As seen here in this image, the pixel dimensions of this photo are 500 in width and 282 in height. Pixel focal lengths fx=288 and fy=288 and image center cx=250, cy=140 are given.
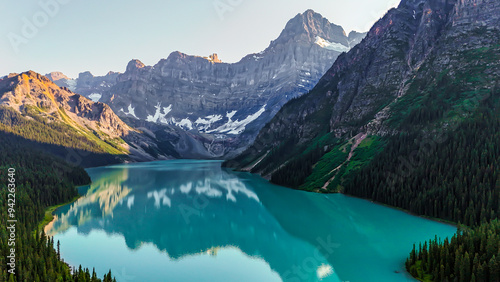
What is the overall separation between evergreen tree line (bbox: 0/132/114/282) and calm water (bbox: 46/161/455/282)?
4.47 meters

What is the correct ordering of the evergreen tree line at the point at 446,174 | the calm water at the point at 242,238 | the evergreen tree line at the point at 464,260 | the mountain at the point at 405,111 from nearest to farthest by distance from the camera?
the evergreen tree line at the point at 464,260 → the calm water at the point at 242,238 → the evergreen tree line at the point at 446,174 → the mountain at the point at 405,111

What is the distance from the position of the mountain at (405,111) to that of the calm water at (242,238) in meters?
12.3

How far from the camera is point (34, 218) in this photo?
53.8 m

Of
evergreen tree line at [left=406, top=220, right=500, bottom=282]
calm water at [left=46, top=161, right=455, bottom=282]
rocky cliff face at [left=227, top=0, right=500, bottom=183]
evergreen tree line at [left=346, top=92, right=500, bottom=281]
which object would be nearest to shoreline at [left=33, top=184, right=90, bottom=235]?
calm water at [left=46, top=161, right=455, bottom=282]

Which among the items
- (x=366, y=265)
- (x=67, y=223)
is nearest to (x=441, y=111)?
(x=366, y=265)

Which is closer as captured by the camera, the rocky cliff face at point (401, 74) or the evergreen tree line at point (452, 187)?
the evergreen tree line at point (452, 187)

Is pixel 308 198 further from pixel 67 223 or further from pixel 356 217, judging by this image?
pixel 67 223

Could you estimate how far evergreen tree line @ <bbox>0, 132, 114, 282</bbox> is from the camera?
84.8 ft

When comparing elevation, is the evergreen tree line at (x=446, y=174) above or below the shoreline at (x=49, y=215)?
above

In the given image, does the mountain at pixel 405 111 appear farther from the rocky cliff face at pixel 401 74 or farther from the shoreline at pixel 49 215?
the shoreline at pixel 49 215

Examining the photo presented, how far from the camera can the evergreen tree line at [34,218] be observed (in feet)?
84.8

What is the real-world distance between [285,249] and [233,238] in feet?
32.2

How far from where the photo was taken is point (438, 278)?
28234mm

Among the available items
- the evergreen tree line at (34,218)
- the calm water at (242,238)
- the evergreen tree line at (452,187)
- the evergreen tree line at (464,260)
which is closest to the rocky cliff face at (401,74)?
the evergreen tree line at (452,187)
